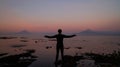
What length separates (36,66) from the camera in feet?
59.3

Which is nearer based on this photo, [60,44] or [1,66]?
[60,44]

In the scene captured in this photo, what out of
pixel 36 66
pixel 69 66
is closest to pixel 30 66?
pixel 36 66

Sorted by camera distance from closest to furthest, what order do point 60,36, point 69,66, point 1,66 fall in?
point 60,36
point 69,66
point 1,66

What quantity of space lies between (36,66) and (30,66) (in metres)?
0.67

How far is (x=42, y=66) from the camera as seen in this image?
1819 cm

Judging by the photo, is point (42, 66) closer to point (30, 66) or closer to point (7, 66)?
point (30, 66)

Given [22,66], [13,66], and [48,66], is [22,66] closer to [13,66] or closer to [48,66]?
[13,66]

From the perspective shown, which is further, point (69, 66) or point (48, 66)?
point (48, 66)

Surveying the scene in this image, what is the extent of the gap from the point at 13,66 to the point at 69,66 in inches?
244

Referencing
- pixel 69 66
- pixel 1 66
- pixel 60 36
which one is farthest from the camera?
pixel 1 66

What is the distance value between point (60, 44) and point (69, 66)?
5.13 m

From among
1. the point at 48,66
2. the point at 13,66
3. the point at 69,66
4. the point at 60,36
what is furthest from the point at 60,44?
the point at 13,66

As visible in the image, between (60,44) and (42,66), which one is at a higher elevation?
(60,44)

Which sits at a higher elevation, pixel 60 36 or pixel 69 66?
pixel 60 36
